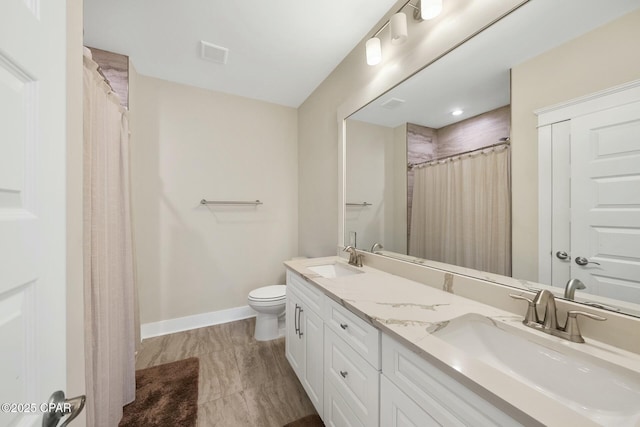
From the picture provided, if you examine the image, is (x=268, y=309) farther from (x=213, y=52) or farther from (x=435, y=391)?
(x=213, y=52)

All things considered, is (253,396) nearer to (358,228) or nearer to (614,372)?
(358,228)

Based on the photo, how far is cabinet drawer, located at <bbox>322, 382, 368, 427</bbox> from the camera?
3.39 ft

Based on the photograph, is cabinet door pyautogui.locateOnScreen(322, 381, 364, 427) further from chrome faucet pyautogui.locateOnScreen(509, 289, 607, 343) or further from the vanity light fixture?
the vanity light fixture

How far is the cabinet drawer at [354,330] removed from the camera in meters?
0.91

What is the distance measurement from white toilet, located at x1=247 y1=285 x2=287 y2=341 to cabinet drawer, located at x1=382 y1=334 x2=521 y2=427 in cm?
149

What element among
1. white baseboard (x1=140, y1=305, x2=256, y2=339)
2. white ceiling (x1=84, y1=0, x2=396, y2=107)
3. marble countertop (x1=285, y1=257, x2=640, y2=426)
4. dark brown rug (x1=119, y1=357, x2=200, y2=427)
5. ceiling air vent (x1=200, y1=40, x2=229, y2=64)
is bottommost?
dark brown rug (x1=119, y1=357, x2=200, y2=427)

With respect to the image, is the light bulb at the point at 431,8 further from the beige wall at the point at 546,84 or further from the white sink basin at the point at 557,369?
the white sink basin at the point at 557,369

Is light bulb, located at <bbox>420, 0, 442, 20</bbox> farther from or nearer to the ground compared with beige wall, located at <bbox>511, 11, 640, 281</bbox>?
farther from the ground

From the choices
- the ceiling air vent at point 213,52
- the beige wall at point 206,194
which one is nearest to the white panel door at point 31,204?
the ceiling air vent at point 213,52

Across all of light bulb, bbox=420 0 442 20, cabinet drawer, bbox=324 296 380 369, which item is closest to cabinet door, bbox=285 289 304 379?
cabinet drawer, bbox=324 296 380 369

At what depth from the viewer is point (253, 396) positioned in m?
Answer: 1.59

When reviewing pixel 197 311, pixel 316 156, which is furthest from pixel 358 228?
pixel 197 311

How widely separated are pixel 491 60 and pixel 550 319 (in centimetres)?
108

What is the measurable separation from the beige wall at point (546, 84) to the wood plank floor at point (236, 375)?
1538mm
